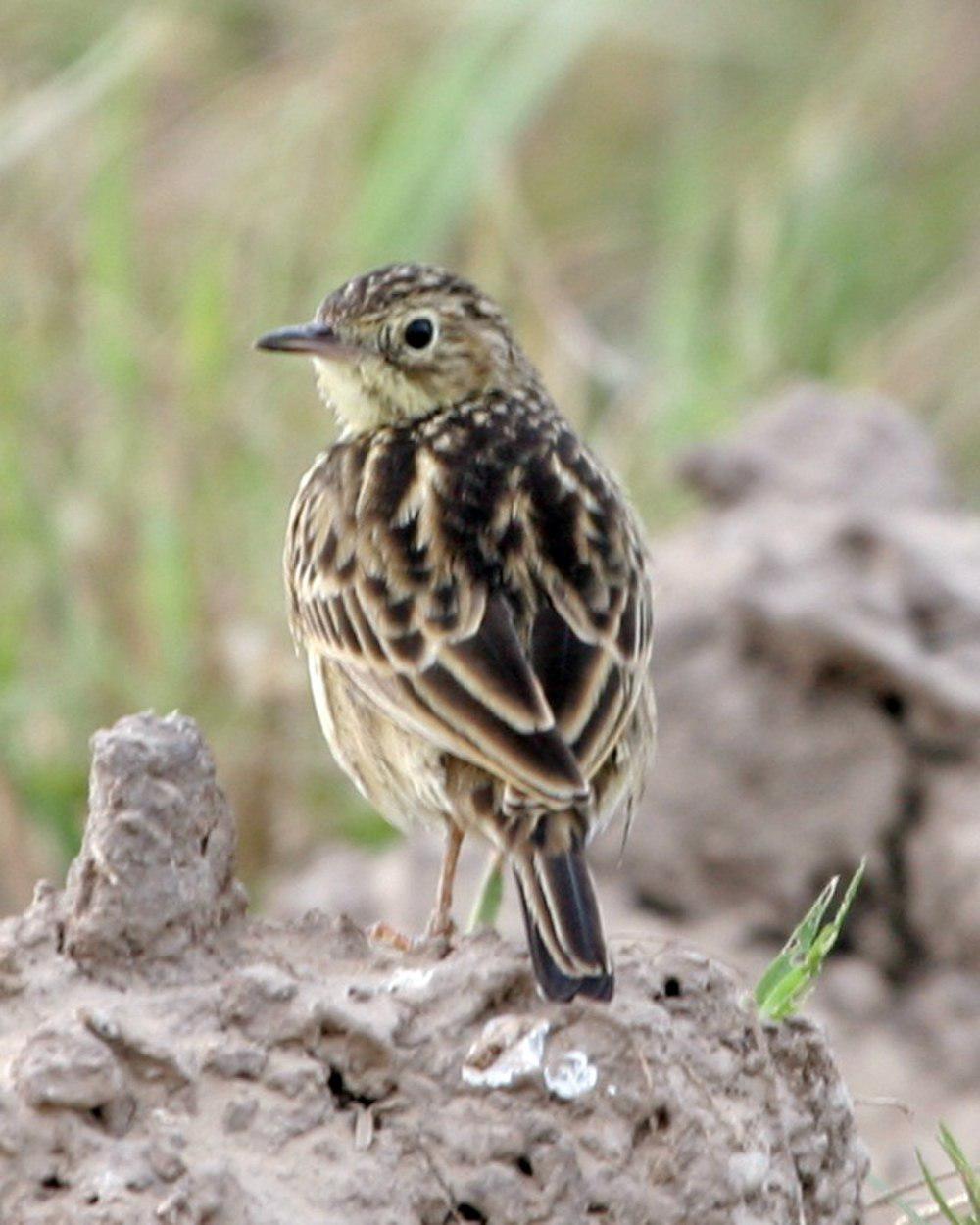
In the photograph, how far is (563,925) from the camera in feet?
13.7

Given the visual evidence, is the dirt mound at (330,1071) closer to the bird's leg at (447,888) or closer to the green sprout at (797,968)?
the green sprout at (797,968)

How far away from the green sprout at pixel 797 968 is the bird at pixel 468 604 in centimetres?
27

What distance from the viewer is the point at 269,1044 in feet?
12.8

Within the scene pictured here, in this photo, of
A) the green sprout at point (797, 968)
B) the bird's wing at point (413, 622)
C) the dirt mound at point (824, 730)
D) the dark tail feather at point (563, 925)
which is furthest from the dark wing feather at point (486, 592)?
the dirt mound at point (824, 730)

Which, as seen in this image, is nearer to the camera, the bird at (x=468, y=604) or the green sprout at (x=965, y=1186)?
the green sprout at (x=965, y=1186)

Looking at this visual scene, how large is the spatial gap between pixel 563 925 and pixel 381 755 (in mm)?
1003

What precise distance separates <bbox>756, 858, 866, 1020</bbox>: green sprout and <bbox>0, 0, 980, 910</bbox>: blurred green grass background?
3630mm

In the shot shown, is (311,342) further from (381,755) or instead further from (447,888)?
(447,888)

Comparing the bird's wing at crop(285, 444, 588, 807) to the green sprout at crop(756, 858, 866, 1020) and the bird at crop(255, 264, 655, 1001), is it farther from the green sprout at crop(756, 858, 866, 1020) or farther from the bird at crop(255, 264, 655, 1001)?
the green sprout at crop(756, 858, 866, 1020)

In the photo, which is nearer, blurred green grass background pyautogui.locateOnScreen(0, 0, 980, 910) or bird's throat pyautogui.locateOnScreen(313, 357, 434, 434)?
bird's throat pyautogui.locateOnScreen(313, 357, 434, 434)

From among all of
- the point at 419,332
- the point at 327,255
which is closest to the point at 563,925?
the point at 419,332

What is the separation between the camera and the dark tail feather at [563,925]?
13.2 feet

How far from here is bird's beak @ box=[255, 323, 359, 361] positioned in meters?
5.71

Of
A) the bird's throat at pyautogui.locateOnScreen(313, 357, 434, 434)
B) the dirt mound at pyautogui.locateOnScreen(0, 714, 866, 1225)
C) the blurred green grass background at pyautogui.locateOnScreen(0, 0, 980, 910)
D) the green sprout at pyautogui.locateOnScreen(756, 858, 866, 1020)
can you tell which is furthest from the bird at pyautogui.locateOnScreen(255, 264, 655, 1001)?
the blurred green grass background at pyautogui.locateOnScreen(0, 0, 980, 910)
